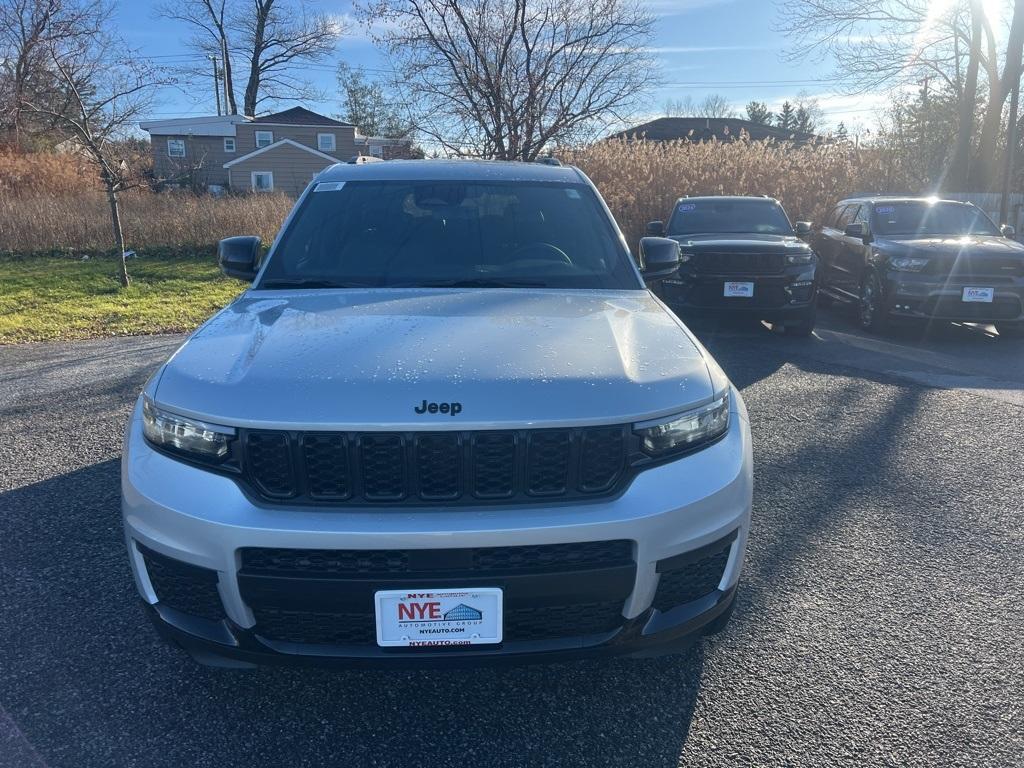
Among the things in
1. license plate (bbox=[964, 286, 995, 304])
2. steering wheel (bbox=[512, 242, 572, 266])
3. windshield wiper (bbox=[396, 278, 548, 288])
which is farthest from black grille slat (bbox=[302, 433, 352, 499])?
license plate (bbox=[964, 286, 995, 304])

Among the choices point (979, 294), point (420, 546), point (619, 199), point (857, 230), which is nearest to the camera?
point (420, 546)

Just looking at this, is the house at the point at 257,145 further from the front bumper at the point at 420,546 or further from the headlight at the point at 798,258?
the front bumper at the point at 420,546

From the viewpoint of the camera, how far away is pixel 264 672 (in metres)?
2.69

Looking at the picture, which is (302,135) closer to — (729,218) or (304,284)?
(729,218)

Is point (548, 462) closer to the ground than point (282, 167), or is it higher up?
closer to the ground

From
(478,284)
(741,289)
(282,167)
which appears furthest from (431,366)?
(282,167)

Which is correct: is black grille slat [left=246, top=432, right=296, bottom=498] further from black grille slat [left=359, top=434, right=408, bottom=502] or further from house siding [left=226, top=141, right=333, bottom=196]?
house siding [left=226, top=141, right=333, bottom=196]

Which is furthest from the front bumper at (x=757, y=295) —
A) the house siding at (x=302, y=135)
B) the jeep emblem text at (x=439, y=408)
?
the house siding at (x=302, y=135)

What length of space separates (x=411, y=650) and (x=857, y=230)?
31.1ft

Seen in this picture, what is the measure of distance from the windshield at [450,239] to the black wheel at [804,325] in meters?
5.79

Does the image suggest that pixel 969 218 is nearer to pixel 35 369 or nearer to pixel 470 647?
pixel 470 647

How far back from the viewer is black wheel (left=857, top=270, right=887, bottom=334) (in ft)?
30.5

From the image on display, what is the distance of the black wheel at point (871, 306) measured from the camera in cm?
930

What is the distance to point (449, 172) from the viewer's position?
403 cm
